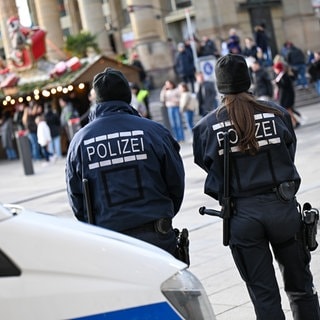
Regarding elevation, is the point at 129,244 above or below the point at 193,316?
Answer: above

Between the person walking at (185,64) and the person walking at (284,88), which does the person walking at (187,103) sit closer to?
the person walking at (284,88)

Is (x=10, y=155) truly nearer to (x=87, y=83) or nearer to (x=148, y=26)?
(x=87, y=83)

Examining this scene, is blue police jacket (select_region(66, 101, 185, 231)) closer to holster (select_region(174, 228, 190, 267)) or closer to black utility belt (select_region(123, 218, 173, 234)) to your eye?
black utility belt (select_region(123, 218, 173, 234))

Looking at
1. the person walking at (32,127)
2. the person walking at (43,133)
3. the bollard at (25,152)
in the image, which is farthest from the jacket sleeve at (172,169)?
the person walking at (32,127)

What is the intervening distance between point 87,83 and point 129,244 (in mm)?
26956

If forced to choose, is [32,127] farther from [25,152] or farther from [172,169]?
[172,169]

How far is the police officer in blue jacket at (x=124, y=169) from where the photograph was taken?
5219 millimetres

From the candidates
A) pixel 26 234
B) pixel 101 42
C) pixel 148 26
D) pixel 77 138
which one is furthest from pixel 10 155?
pixel 26 234

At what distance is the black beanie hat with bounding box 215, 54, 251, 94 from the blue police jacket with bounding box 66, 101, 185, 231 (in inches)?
16.8

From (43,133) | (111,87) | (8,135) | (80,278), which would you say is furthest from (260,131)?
(8,135)

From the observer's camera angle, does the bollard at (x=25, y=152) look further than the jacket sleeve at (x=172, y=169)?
Yes

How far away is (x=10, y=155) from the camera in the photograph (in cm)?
3219

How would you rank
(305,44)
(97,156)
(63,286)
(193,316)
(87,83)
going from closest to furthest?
(63,286) → (193,316) → (97,156) → (87,83) → (305,44)

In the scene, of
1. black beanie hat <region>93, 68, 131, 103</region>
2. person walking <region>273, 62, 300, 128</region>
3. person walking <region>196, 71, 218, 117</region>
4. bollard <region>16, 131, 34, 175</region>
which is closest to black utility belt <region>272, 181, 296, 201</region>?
black beanie hat <region>93, 68, 131, 103</region>
